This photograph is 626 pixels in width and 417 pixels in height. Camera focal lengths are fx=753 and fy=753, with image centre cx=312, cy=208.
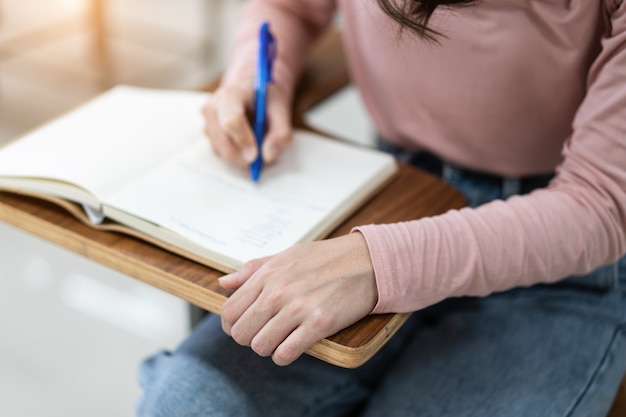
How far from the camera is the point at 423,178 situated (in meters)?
0.98

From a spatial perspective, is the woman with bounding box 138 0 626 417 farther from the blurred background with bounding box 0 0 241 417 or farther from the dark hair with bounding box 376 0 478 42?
the blurred background with bounding box 0 0 241 417

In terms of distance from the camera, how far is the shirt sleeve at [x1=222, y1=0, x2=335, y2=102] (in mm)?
1059

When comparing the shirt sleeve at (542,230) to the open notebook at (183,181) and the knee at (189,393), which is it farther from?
the knee at (189,393)

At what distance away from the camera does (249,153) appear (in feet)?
2.94

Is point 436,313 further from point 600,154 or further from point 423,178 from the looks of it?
point 600,154

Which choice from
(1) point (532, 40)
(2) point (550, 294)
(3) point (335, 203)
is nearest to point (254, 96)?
(3) point (335, 203)

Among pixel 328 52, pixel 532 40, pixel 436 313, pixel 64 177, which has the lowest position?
pixel 436 313

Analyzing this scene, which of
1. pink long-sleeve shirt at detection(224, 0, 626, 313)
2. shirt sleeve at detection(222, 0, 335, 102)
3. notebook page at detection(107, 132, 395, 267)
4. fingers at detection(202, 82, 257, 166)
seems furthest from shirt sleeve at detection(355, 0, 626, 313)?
shirt sleeve at detection(222, 0, 335, 102)

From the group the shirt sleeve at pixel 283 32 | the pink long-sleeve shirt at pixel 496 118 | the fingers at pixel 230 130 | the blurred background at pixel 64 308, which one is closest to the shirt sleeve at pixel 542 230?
the pink long-sleeve shirt at pixel 496 118

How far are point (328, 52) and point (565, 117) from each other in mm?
550

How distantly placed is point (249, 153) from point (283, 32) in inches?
11.3

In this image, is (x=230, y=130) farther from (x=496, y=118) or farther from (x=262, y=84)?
(x=496, y=118)

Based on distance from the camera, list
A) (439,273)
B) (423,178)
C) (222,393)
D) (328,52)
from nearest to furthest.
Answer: (439,273) → (222,393) → (423,178) → (328,52)

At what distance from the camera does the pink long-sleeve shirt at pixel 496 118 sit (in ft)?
2.52
